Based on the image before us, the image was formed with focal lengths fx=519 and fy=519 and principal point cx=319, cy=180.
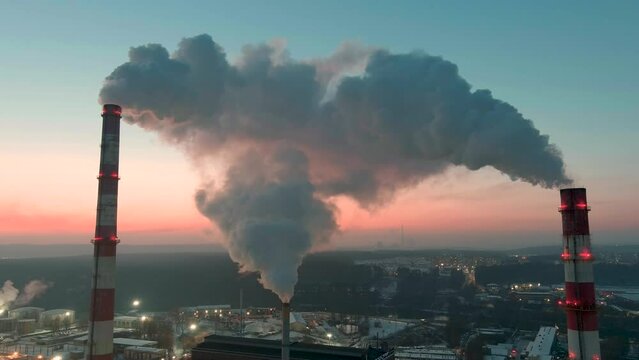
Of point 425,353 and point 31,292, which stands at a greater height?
point 31,292

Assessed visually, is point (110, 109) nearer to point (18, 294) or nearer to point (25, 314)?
point (25, 314)

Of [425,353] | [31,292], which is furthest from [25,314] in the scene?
[425,353]

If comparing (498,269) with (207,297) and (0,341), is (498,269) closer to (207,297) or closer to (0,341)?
(207,297)

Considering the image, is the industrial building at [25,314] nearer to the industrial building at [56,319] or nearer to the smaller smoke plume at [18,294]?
the industrial building at [56,319]

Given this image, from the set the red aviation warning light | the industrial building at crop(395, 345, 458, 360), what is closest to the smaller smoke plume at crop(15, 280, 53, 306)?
the industrial building at crop(395, 345, 458, 360)

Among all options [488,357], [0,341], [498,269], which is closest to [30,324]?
[0,341]

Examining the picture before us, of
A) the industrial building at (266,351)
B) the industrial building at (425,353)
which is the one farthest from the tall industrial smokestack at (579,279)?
the industrial building at (425,353)
